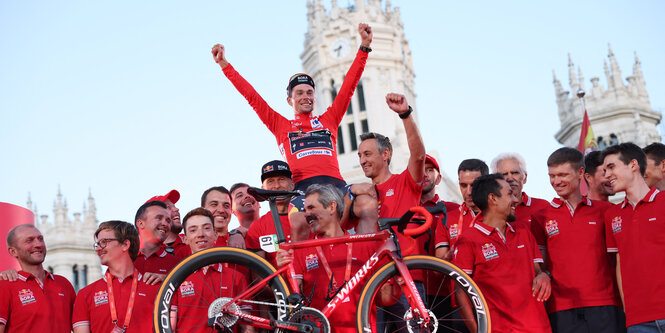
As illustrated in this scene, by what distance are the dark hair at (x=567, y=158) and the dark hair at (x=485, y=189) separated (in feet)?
2.84

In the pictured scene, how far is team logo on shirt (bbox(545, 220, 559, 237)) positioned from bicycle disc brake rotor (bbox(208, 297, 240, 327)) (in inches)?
122

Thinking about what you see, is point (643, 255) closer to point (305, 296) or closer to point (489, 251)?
point (489, 251)

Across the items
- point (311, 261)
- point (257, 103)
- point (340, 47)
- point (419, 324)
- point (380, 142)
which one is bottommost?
point (419, 324)

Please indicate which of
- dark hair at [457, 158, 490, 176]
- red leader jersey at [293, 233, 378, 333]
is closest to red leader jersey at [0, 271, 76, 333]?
red leader jersey at [293, 233, 378, 333]

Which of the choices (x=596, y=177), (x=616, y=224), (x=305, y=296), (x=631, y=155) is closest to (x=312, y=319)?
(x=305, y=296)

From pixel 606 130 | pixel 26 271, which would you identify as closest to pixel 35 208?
pixel 606 130

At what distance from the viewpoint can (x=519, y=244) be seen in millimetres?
6832

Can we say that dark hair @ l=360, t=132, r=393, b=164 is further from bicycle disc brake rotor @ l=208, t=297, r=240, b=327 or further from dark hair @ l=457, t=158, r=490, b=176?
bicycle disc brake rotor @ l=208, t=297, r=240, b=327

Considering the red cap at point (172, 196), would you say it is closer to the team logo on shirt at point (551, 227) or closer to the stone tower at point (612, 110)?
the team logo on shirt at point (551, 227)

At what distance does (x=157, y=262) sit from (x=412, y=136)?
3.10 metres

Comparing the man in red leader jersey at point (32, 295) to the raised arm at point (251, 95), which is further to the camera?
the raised arm at point (251, 95)

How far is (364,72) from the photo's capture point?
68438 mm

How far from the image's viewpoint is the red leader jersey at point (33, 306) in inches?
285

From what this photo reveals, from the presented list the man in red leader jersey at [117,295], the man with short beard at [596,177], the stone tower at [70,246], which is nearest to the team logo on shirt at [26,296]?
the man in red leader jersey at [117,295]
